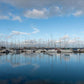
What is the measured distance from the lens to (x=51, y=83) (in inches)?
499

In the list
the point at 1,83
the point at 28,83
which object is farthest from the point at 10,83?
the point at 28,83

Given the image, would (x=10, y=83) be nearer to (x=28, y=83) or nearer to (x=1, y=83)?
(x=1, y=83)

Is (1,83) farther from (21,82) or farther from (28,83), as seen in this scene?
(28,83)

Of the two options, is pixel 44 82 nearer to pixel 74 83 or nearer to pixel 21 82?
pixel 21 82

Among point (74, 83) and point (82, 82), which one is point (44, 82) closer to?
point (74, 83)

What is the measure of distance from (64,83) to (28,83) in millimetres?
4747

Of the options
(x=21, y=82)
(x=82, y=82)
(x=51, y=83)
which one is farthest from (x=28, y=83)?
(x=82, y=82)

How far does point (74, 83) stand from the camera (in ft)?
42.4

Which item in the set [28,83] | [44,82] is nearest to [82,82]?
[44,82]

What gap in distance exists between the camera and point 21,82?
515 inches

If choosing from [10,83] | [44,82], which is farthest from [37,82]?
[10,83]

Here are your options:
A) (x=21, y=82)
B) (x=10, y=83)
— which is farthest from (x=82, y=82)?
(x=10, y=83)

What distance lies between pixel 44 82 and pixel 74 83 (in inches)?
157

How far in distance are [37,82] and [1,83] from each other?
4.73 meters
